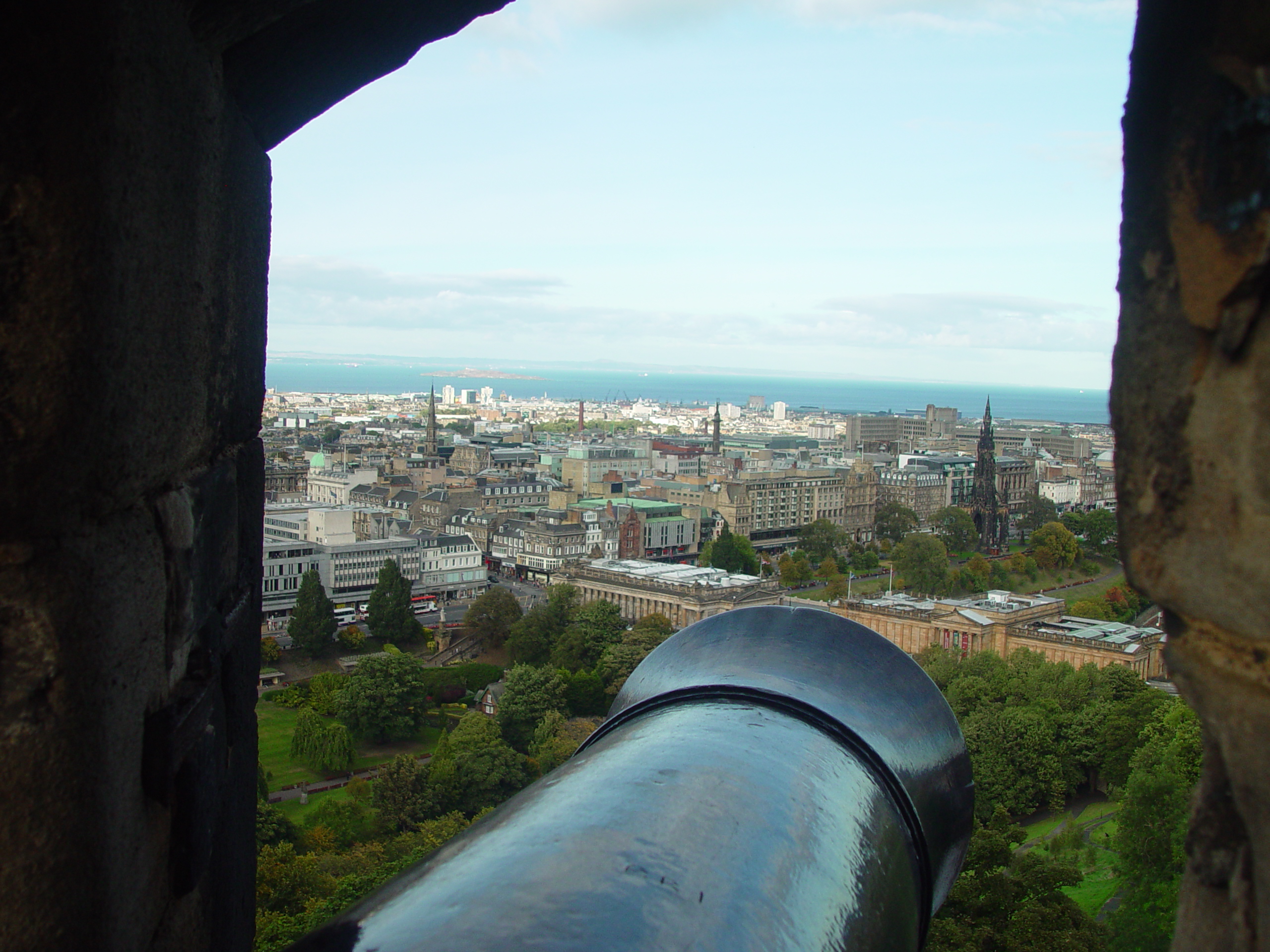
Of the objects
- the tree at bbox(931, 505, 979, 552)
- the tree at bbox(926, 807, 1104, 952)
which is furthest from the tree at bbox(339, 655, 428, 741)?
the tree at bbox(931, 505, 979, 552)

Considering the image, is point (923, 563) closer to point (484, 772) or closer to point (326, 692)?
point (326, 692)

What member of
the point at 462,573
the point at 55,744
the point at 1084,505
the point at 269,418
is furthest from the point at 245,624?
the point at 269,418

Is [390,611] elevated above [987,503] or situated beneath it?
situated beneath

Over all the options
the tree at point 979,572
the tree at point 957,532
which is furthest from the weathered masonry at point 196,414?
the tree at point 957,532

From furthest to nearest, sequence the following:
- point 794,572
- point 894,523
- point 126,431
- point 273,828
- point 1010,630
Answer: point 894,523 < point 794,572 < point 1010,630 < point 273,828 < point 126,431

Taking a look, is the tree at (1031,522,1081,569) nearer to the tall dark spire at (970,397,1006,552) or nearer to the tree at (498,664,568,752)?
the tall dark spire at (970,397,1006,552)

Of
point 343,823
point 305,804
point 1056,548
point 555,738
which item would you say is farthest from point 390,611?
point 1056,548
